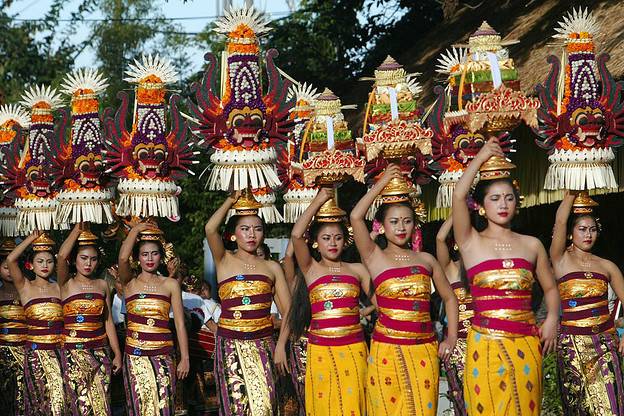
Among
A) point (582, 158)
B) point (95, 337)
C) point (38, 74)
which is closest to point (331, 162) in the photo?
point (582, 158)

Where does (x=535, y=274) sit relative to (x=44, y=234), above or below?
below

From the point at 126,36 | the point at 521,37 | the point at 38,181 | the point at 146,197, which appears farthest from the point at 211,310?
the point at 126,36

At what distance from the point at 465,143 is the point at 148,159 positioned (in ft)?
7.98

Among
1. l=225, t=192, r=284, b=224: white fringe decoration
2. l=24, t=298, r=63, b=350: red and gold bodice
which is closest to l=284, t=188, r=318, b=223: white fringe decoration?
l=225, t=192, r=284, b=224: white fringe decoration

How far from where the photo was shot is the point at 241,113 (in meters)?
9.27

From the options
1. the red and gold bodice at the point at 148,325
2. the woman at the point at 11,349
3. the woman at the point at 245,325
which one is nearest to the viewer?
the woman at the point at 245,325

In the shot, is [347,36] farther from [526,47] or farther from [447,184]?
[447,184]

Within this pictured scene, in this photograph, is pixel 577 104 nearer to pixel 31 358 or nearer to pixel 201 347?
pixel 201 347

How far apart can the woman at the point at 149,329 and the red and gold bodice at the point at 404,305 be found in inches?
86.5

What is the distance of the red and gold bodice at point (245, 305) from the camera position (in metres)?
9.53

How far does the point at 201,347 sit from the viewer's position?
468 inches

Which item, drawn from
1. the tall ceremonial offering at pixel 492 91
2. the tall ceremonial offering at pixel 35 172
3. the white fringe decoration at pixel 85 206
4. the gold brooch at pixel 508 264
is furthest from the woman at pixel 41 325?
the gold brooch at pixel 508 264

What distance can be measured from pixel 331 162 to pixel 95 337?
2.97 meters

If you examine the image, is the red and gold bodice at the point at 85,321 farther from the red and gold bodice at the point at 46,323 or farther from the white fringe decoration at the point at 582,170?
the white fringe decoration at the point at 582,170
